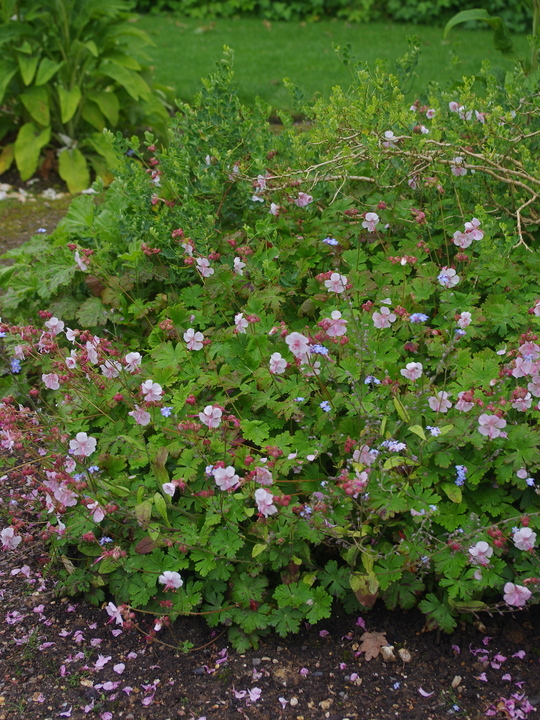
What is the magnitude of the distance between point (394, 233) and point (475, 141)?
22.5 inches

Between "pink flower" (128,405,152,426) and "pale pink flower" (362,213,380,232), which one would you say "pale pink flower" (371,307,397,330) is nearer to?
"pale pink flower" (362,213,380,232)

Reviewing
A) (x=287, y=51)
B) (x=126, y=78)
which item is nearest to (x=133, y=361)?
(x=126, y=78)

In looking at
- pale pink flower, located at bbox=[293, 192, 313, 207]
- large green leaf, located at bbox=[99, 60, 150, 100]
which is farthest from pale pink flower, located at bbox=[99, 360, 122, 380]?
large green leaf, located at bbox=[99, 60, 150, 100]

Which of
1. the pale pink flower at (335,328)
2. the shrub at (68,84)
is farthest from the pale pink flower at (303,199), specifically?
the shrub at (68,84)

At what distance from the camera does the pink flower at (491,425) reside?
2309 mm

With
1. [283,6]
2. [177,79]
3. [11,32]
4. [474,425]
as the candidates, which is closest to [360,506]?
[474,425]

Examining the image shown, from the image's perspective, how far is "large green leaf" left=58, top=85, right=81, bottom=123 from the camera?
19.1 feet

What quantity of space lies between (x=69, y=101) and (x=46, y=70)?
27 centimetres

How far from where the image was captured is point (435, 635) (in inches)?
97.9

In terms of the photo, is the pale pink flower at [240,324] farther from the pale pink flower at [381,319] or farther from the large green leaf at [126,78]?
the large green leaf at [126,78]

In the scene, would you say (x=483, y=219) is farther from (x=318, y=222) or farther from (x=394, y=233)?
(x=318, y=222)

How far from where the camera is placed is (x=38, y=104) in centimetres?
594

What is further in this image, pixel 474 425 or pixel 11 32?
pixel 11 32

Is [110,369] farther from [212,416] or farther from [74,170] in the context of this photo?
[74,170]
